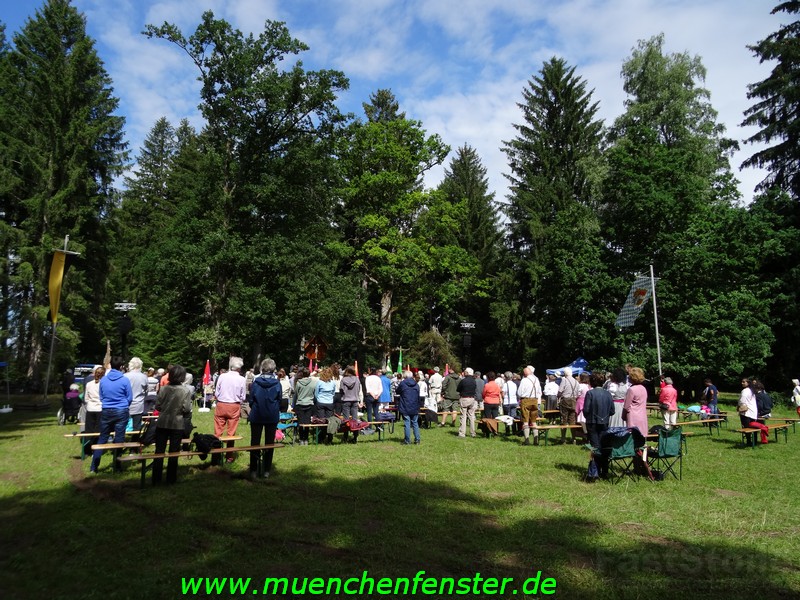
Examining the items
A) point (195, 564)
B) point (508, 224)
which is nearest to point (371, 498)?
point (195, 564)

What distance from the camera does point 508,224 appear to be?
1618 inches

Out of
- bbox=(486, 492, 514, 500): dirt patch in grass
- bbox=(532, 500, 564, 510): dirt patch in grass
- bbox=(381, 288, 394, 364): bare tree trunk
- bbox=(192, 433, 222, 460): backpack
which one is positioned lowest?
bbox=(532, 500, 564, 510): dirt patch in grass

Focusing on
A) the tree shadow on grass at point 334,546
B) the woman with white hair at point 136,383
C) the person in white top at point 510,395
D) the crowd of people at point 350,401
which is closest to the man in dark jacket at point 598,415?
the crowd of people at point 350,401

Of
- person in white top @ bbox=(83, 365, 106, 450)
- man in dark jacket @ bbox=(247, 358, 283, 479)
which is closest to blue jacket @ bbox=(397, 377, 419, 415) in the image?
man in dark jacket @ bbox=(247, 358, 283, 479)

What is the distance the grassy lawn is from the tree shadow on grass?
20 millimetres

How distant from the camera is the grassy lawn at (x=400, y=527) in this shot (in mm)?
4727

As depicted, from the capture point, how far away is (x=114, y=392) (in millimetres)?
8750

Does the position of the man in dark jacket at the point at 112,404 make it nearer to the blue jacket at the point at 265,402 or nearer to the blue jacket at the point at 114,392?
the blue jacket at the point at 114,392

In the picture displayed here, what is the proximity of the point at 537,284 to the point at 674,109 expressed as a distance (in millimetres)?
12432

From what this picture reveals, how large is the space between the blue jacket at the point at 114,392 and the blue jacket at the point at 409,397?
18.4ft

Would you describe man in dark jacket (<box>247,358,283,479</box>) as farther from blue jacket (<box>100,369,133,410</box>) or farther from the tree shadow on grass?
blue jacket (<box>100,369,133,410</box>)

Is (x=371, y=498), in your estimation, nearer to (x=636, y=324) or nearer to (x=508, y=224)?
(x=636, y=324)

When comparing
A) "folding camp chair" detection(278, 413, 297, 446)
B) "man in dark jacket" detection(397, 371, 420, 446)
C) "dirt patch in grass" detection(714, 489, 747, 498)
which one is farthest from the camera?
"folding camp chair" detection(278, 413, 297, 446)

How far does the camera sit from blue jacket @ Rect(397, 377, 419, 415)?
1250 centimetres
